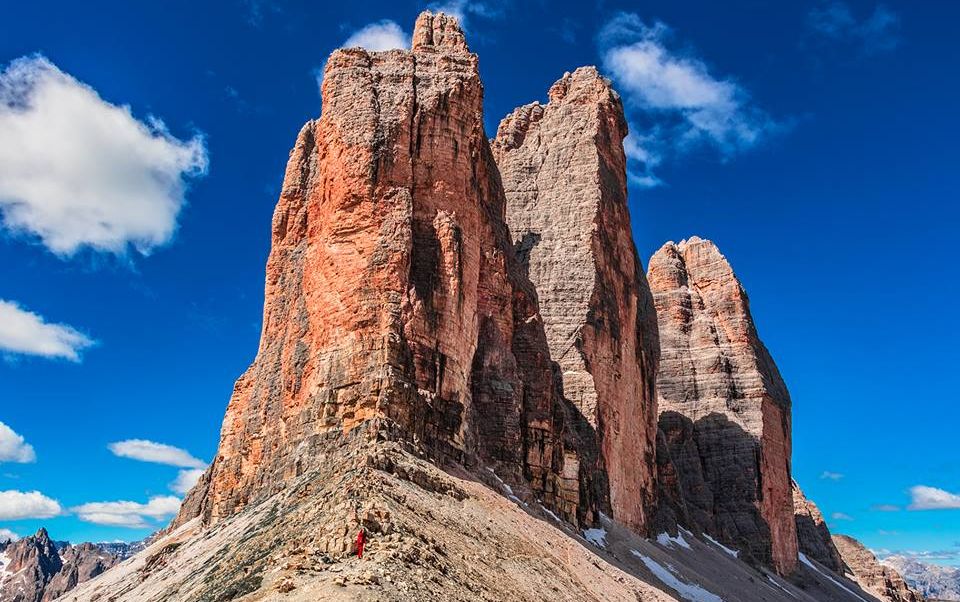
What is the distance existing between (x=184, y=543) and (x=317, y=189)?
16.5m

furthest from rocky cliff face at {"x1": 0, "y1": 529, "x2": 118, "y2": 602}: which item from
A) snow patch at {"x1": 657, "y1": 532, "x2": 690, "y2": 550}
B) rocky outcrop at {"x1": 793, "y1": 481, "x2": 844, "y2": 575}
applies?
snow patch at {"x1": 657, "y1": 532, "x2": 690, "y2": 550}

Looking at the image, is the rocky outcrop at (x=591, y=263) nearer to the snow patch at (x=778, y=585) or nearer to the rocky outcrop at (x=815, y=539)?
the snow patch at (x=778, y=585)

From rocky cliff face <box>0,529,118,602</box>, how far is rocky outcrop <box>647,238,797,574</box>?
126391mm

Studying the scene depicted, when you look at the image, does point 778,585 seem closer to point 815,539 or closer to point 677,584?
point 677,584

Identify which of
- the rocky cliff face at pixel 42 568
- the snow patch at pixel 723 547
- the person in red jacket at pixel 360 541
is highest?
the rocky cliff face at pixel 42 568

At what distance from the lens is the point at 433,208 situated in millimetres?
41656

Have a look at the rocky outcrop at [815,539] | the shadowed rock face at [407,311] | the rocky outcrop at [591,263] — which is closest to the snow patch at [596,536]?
the shadowed rock face at [407,311]

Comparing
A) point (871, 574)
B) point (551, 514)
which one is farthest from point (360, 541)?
point (871, 574)

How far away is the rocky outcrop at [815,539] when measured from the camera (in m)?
107

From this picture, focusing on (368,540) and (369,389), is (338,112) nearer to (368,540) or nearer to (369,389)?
(369,389)

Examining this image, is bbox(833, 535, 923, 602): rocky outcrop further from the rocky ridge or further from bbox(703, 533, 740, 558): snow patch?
the rocky ridge

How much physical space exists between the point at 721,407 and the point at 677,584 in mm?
44028

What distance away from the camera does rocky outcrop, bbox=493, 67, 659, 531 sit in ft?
209

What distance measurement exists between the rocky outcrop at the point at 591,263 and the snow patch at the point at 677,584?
678cm
